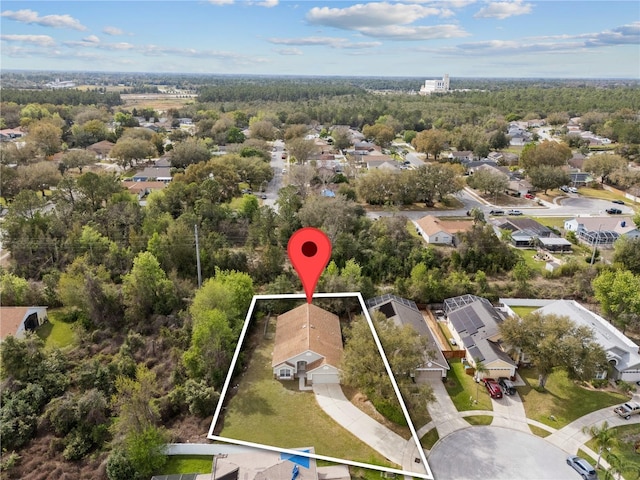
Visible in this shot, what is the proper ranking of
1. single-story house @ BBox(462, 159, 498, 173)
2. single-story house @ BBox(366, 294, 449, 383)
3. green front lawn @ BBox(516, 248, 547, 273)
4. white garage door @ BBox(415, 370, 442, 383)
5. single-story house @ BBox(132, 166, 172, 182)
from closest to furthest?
1. single-story house @ BBox(366, 294, 449, 383)
2. white garage door @ BBox(415, 370, 442, 383)
3. green front lawn @ BBox(516, 248, 547, 273)
4. single-story house @ BBox(132, 166, 172, 182)
5. single-story house @ BBox(462, 159, 498, 173)

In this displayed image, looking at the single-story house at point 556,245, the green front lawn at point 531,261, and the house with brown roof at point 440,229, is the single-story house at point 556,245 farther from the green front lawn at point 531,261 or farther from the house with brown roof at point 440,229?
the house with brown roof at point 440,229

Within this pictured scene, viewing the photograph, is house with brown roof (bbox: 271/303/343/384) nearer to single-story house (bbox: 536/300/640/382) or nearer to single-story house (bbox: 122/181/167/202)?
single-story house (bbox: 536/300/640/382)

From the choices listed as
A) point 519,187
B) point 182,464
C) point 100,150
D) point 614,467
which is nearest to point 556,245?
point 519,187

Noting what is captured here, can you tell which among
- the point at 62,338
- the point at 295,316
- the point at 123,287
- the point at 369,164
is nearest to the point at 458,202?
the point at 369,164

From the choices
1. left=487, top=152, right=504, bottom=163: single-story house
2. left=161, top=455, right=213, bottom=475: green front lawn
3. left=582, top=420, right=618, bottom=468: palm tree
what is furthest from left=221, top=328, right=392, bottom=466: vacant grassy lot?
left=487, top=152, right=504, bottom=163: single-story house

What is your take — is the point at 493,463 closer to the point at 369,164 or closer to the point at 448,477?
the point at 448,477

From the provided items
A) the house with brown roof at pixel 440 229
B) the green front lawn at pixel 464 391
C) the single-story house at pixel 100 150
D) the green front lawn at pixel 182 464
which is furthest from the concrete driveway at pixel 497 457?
the single-story house at pixel 100 150
